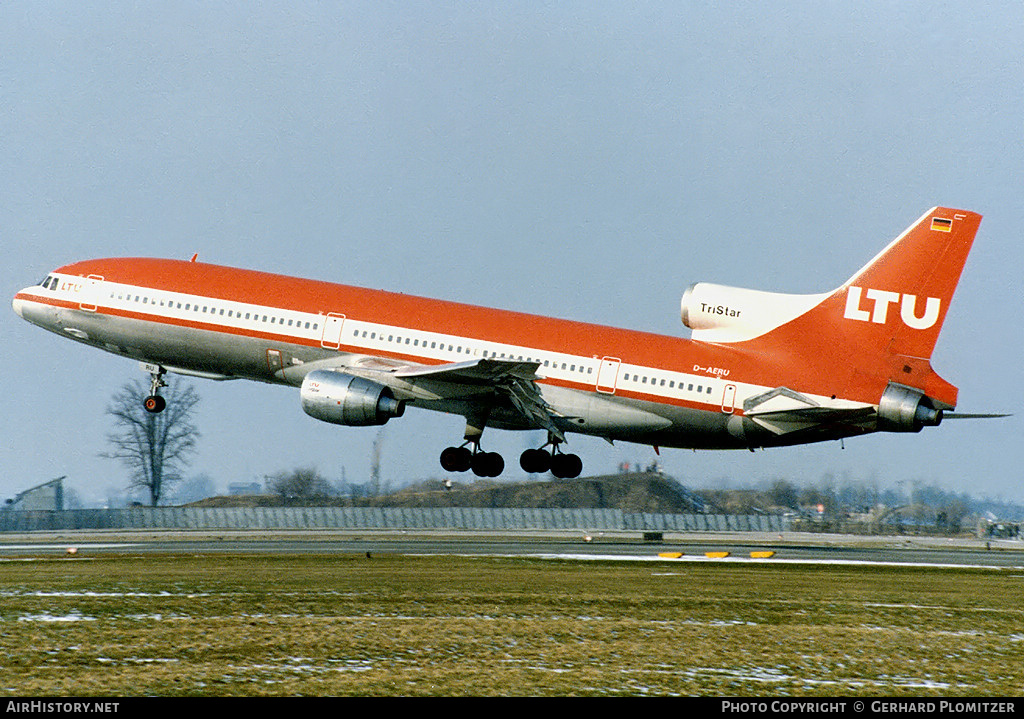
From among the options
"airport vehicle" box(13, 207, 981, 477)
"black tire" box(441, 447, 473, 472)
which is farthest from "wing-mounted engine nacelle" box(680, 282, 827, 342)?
"black tire" box(441, 447, 473, 472)

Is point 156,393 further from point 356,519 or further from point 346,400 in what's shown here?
point 356,519

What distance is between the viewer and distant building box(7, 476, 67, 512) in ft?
317

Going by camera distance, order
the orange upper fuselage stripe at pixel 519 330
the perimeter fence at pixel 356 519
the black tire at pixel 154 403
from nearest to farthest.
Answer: the orange upper fuselage stripe at pixel 519 330, the black tire at pixel 154 403, the perimeter fence at pixel 356 519

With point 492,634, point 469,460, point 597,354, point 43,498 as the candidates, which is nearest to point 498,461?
point 469,460

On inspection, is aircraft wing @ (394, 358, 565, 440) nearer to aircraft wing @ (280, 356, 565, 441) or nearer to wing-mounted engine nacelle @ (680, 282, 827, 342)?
aircraft wing @ (280, 356, 565, 441)

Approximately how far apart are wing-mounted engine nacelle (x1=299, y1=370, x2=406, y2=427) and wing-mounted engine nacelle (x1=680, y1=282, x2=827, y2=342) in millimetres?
11805

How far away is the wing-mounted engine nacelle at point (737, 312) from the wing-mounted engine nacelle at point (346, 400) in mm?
11805

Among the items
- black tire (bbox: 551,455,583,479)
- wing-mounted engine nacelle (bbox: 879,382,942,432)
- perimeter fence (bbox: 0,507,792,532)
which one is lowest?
perimeter fence (bbox: 0,507,792,532)

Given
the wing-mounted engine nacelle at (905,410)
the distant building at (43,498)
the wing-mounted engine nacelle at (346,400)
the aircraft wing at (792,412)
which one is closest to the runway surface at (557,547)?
the aircraft wing at (792,412)

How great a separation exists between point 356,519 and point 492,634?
60.9 metres

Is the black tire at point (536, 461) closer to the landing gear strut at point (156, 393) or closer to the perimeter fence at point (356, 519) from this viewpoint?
the landing gear strut at point (156, 393)

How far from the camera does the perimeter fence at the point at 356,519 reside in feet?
267

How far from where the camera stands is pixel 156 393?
49656 mm
